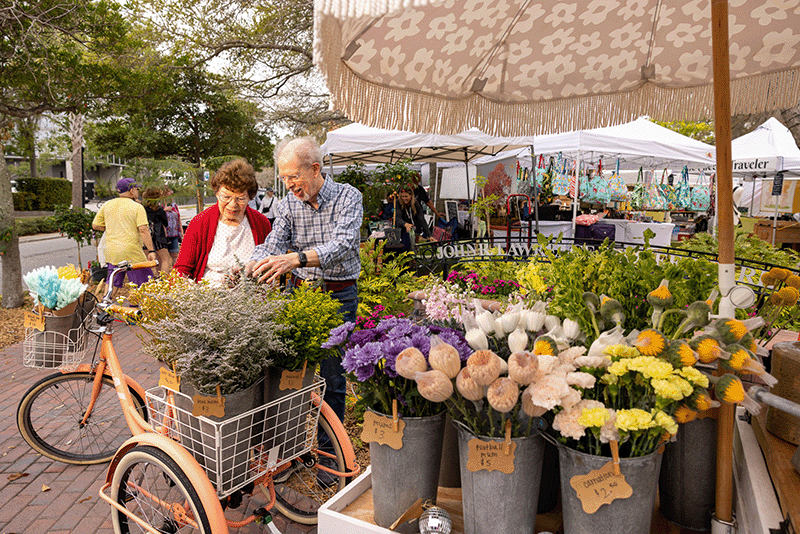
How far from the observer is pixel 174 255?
26.6 feet

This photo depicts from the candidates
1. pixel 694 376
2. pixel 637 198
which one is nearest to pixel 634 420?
pixel 694 376

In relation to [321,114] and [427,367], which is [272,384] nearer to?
[427,367]

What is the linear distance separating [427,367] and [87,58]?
8.30 metres

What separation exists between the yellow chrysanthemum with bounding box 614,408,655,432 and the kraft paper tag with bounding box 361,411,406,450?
1.60 feet

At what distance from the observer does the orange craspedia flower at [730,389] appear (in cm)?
102

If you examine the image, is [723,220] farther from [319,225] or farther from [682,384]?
[319,225]

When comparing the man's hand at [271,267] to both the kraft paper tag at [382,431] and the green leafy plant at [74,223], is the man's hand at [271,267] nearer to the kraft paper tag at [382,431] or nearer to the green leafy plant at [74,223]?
the kraft paper tag at [382,431]

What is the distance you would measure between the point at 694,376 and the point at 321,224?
1883mm

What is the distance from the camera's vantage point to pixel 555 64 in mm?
2109

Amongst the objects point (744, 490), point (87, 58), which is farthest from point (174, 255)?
point (744, 490)

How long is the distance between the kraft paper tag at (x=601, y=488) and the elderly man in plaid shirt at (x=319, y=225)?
1.48 metres

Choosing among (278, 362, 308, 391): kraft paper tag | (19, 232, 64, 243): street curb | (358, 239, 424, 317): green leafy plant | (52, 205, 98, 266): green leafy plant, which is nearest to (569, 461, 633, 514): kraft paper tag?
(278, 362, 308, 391): kraft paper tag

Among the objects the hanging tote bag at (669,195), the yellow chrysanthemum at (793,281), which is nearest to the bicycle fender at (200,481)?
the yellow chrysanthemum at (793,281)

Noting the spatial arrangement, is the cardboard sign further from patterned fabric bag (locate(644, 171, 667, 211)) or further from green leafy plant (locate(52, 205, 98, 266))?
patterned fabric bag (locate(644, 171, 667, 211))
